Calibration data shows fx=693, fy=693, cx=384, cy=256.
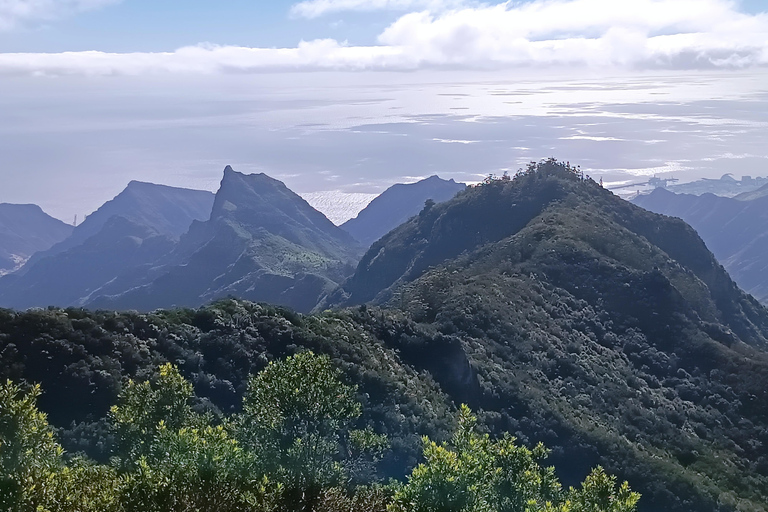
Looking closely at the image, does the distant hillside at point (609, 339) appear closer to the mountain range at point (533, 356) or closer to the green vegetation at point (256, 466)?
the mountain range at point (533, 356)

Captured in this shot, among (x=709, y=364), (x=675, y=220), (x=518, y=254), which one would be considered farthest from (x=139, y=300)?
(x=709, y=364)

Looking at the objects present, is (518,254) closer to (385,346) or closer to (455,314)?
(455,314)

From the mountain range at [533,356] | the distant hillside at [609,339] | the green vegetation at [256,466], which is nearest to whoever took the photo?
the green vegetation at [256,466]

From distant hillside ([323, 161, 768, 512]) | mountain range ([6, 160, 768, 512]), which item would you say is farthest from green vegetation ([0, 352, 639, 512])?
distant hillside ([323, 161, 768, 512])

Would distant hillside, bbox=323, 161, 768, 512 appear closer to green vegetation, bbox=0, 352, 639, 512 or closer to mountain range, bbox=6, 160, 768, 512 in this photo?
mountain range, bbox=6, 160, 768, 512

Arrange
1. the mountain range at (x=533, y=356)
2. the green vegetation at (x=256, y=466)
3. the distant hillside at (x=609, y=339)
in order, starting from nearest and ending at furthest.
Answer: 1. the green vegetation at (x=256, y=466)
2. the mountain range at (x=533, y=356)
3. the distant hillside at (x=609, y=339)

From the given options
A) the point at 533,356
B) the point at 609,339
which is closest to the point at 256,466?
the point at 533,356

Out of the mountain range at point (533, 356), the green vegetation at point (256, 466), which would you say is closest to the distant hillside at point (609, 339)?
the mountain range at point (533, 356)

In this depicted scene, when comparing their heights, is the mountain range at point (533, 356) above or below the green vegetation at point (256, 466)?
below
